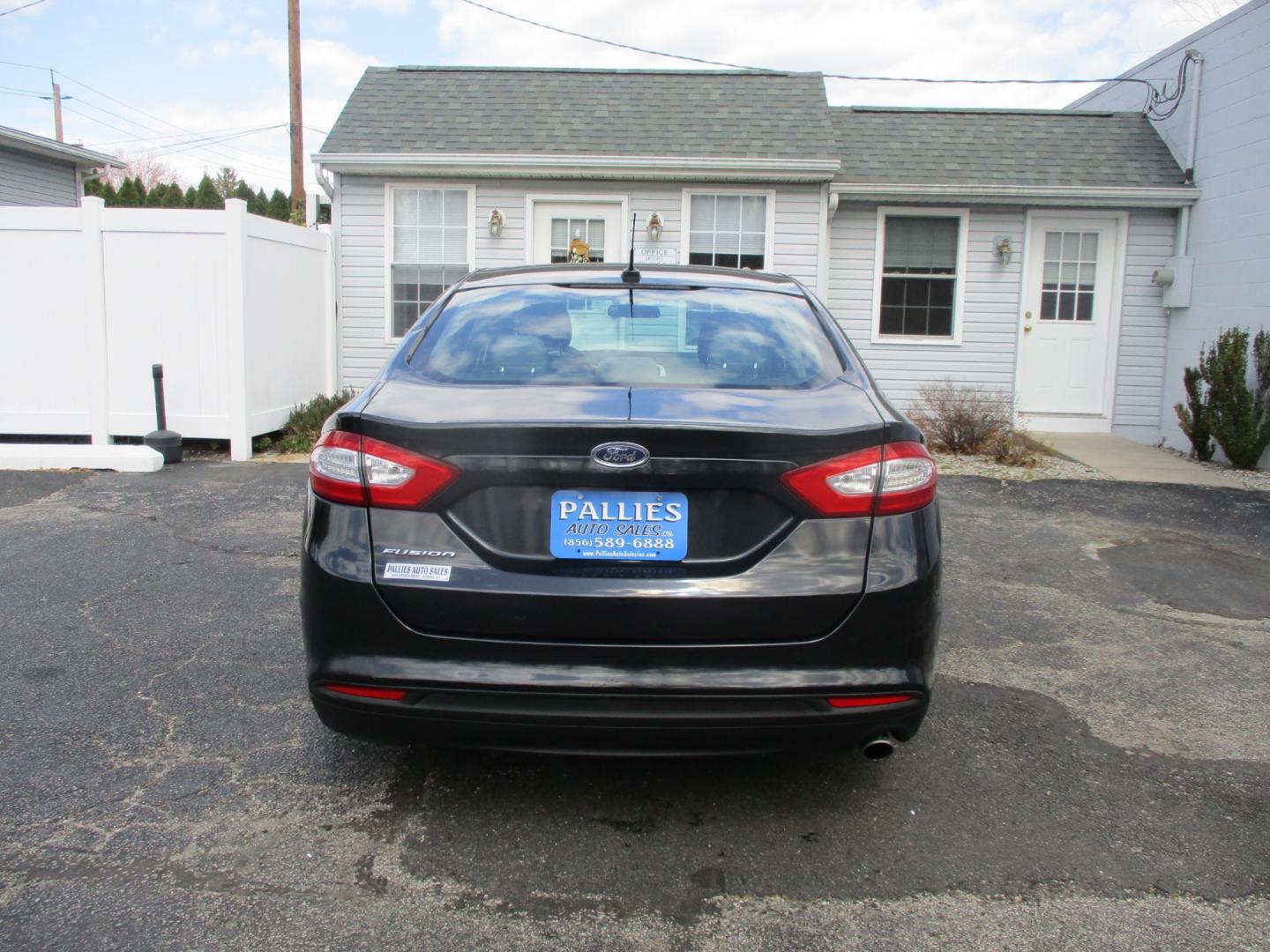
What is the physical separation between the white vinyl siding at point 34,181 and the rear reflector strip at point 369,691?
17257 mm

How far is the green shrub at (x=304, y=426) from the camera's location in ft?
30.9

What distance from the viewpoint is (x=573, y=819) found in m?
2.81

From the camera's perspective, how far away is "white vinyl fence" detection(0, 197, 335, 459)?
877cm

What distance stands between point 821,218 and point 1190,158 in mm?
4127

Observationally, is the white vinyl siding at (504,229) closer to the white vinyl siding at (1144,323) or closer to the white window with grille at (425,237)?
the white window with grille at (425,237)

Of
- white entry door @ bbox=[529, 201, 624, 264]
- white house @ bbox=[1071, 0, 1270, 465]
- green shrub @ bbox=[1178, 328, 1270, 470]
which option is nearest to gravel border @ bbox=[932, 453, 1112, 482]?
green shrub @ bbox=[1178, 328, 1270, 470]

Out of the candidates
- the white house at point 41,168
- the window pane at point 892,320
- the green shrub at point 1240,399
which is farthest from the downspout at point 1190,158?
the white house at point 41,168

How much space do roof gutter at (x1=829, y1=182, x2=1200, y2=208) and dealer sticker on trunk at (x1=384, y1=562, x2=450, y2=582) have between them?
9.67 metres

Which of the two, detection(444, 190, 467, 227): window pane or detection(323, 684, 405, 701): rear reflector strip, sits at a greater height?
detection(444, 190, 467, 227): window pane

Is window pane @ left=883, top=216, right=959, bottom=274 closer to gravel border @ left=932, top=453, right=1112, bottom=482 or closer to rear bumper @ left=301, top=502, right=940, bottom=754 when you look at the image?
gravel border @ left=932, top=453, right=1112, bottom=482

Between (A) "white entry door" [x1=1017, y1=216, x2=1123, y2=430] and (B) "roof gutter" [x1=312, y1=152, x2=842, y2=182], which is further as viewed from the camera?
(A) "white entry door" [x1=1017, y1=216, x2=1123, y2=430]

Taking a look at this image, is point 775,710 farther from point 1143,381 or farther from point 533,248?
point 1143,381

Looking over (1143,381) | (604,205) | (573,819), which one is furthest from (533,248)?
(573,819)

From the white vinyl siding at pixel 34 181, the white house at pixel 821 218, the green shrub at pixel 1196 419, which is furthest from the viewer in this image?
the white vinyl siding at pixel 34 181
